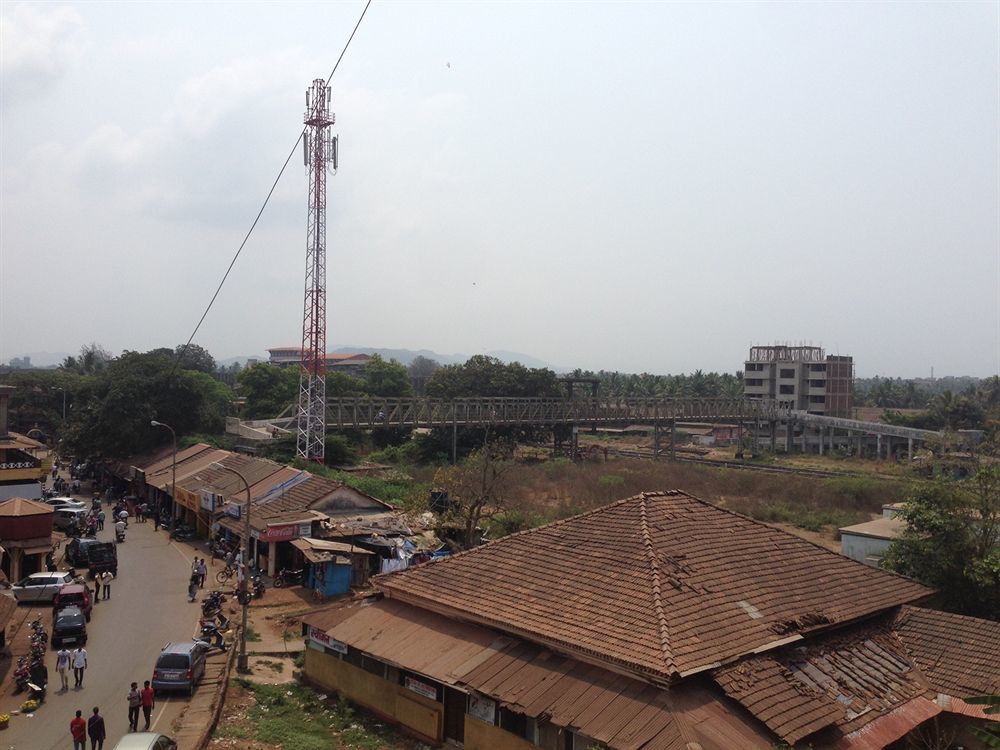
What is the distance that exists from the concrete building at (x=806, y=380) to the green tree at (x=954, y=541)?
77.0m

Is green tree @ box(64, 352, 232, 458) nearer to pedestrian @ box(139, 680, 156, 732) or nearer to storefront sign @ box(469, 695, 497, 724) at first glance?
pedestrian @ box(139, 680, 156, 732)

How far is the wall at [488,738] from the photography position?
559 inches

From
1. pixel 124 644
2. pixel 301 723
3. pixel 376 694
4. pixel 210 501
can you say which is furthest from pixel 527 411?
pixel 301 723

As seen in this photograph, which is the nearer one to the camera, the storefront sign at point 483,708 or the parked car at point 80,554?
the storefront sign at point 483,708

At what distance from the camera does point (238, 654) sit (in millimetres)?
20750

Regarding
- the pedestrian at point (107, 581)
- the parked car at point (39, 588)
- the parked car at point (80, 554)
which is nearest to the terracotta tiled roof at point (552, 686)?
the pedestrian at point (107, 581)

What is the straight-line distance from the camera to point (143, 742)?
44.2 ft

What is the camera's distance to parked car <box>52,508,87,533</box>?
38125 millimetres

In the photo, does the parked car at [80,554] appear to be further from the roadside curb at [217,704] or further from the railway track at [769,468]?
the railway track at [769,468]

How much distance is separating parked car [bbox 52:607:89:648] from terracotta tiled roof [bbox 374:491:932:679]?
863 cm

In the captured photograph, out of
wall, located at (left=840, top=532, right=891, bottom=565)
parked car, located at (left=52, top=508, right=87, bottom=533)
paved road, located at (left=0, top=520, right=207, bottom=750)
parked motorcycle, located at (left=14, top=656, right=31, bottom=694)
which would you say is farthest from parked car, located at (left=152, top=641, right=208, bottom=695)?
parked car, located at (left=52, top=508, right=87, bottom=533)

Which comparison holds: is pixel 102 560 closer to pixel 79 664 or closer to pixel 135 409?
pixel 79 664

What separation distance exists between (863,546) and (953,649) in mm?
12911

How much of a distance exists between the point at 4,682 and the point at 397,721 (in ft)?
31.4
